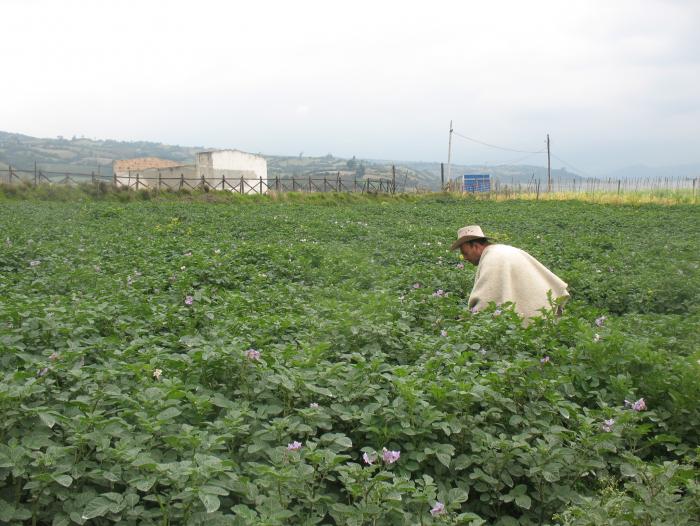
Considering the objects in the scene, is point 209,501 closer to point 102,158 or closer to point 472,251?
point 472,251

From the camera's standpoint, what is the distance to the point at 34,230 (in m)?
13.1

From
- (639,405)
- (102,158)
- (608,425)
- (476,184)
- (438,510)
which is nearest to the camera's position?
(438,510)

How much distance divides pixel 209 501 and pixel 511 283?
14.6 feet

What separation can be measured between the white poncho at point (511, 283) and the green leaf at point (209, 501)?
13.7 feet

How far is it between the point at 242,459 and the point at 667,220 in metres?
21.5

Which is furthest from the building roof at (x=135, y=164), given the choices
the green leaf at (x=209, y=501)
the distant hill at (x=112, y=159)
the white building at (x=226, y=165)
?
the green leaf at (x=209, y=501)

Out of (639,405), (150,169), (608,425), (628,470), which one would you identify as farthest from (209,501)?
(150,169)

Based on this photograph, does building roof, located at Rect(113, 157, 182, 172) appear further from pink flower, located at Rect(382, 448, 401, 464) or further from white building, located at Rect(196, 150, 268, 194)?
pink flower, located at Rect(382, 448, 401, 464)

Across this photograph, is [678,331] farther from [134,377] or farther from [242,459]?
[134,377]

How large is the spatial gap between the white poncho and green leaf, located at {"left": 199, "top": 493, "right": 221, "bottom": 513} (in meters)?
4.18

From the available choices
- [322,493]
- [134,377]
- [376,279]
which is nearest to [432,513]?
[322,493]

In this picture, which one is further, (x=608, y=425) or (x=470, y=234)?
(x=470, y=234)

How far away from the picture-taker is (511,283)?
6152mm

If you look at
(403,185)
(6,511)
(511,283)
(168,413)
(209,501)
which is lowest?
(6,511)
